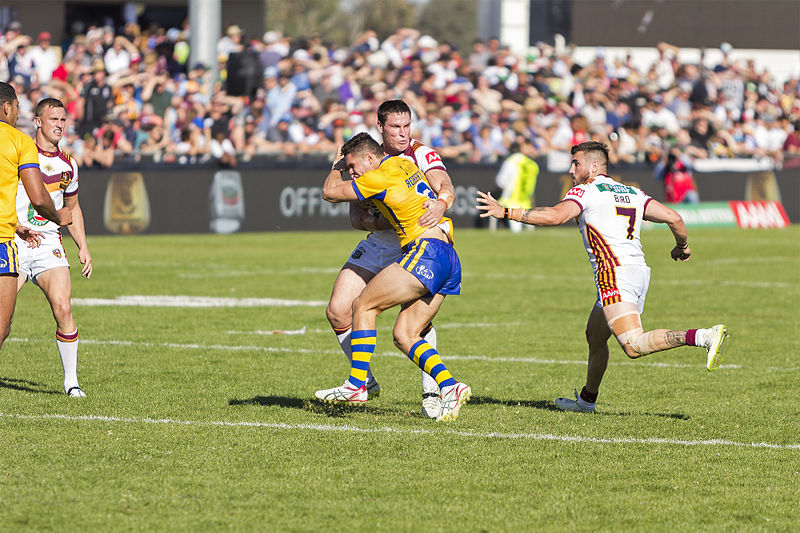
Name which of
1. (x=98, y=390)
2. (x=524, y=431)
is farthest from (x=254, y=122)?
(x=524, y=431)

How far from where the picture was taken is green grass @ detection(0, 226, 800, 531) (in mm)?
6008

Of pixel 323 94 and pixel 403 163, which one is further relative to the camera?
pixel 323 94

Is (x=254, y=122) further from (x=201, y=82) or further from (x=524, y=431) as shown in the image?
(x=524, y=431)

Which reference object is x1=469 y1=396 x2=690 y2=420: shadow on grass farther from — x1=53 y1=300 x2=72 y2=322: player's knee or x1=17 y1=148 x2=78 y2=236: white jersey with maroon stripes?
x1=17 y1=148 x2=78 y2=236: white jersey with maroon stripes

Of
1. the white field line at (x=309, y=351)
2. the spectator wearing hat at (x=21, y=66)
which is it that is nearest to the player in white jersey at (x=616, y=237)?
the white field line at (x=309, y=351)

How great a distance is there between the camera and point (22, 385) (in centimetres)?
941

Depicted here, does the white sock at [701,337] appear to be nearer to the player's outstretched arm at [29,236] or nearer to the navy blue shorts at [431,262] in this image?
the navy blue shorts at [431,262]

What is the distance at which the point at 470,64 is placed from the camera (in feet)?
106

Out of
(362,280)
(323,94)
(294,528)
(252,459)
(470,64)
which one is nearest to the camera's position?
(294,528)

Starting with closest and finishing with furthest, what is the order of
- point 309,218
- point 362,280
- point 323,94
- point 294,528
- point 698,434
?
point 294,528 < point 698,434 < point 362,280 < point 309,218 < point 323,94

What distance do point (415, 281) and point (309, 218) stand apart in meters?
17.2

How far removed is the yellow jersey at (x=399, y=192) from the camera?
8148 millimetres

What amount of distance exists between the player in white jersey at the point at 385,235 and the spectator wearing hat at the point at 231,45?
60.4ft

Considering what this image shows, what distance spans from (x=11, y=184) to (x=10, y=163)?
13cm
